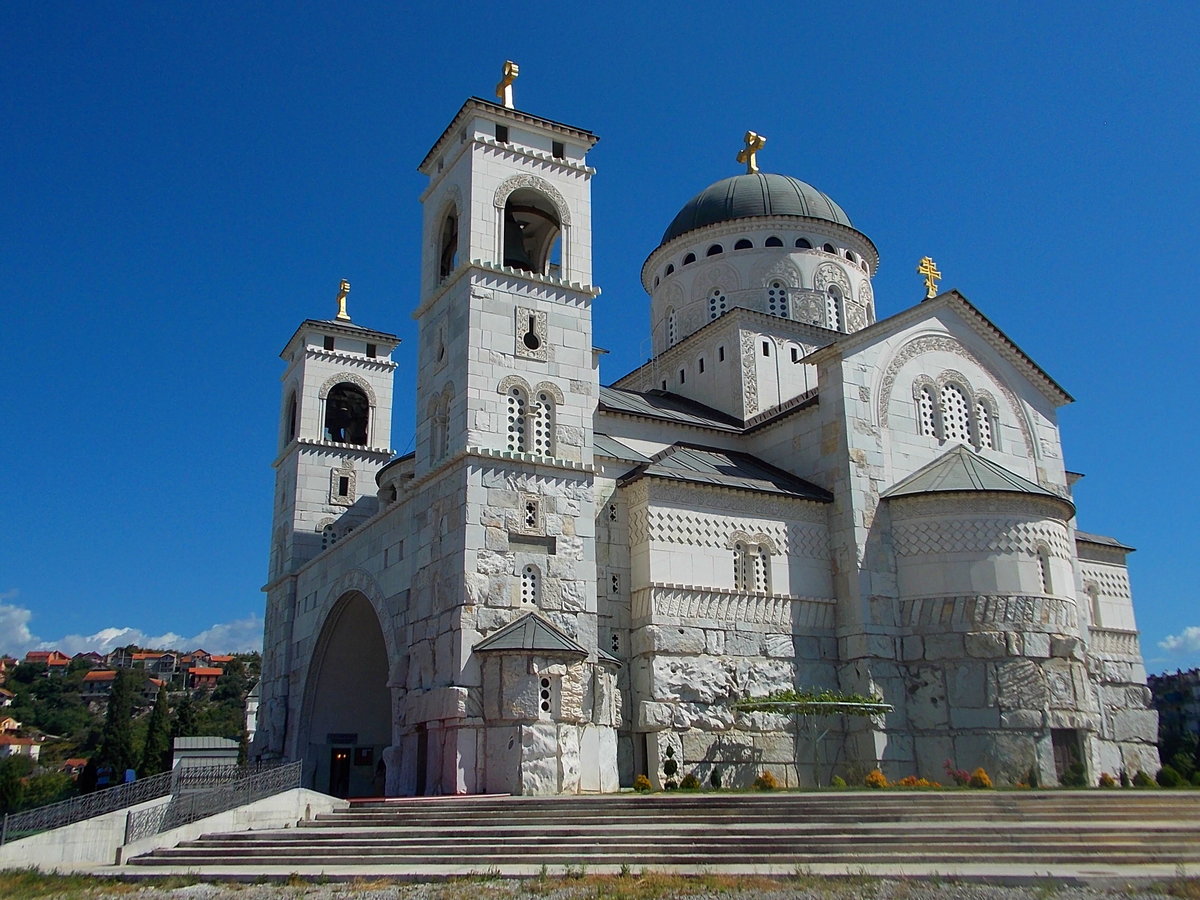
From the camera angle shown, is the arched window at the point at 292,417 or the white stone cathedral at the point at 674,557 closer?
the white stone cathedral at the point at 674,557

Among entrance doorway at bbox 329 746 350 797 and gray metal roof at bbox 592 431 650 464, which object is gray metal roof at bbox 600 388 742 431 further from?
entrance doorway at bbox 329 746 350 797

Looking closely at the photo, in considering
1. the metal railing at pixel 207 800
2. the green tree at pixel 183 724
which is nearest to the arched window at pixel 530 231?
the metal railing at pixel 207 800

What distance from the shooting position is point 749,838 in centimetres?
1350

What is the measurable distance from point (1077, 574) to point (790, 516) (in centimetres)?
858

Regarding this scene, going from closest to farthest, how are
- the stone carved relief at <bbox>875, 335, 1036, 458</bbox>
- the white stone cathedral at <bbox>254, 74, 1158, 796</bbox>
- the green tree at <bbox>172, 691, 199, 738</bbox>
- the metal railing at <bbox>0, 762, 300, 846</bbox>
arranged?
the metal railing at <bbox>0, 762, 300, 846</bbox> < the white stone cathedral at <bbox>254, 74, 1158, 796</bbox> < the stone carved relief at <bbox>875, 335, 1036, 458</bbox> < the green tree at <bbox>172, 691, 199, 738</bbox>

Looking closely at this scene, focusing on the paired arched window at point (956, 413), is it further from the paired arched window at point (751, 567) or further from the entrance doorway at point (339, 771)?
the entrance doorway at point (339, 771)

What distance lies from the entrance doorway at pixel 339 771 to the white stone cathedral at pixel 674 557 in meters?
0.09

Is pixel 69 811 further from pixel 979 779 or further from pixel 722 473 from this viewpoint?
pixel 979 779

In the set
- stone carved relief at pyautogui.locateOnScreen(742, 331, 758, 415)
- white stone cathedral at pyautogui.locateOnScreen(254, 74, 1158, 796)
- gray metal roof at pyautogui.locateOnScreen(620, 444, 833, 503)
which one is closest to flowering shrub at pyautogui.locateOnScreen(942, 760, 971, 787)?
white stone cathedral at pyautogui.locateOnScreen(254, 74, 1158, 796)

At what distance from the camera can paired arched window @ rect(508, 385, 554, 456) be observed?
22.6 m

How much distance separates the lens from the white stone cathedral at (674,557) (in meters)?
Result: 21.3

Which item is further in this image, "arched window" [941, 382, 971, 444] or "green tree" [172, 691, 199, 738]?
"green tree" [172, 691, 199, 738]

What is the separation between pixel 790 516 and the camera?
82.8 feet

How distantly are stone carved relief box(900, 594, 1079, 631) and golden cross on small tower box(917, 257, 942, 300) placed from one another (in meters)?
9.31
